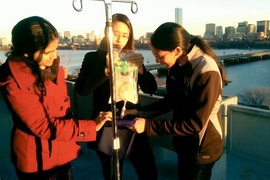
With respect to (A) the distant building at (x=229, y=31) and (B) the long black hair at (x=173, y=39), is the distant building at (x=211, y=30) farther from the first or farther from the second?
(B) the long black hair at (x=173, y=39)

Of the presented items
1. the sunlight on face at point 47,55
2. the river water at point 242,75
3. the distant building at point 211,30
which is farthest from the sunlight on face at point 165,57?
the distant building at point 211,30

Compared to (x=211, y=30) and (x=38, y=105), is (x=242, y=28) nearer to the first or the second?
(x=211, y=30)

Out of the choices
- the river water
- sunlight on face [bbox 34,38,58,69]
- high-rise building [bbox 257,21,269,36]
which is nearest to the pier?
Result: the river water

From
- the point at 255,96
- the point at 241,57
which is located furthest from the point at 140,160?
the point at 241,57

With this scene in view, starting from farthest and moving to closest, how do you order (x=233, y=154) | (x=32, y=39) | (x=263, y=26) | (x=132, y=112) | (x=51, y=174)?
1. (x=263, y=26)
2. (x=233, y=154)
3. (x=132, y=112)
4. (x=51, y=174)
5. (x=32, y=39)

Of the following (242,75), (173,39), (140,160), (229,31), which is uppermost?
(229,31)

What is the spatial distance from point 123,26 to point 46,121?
31.8 inches

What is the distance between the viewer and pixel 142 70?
5.81 ft

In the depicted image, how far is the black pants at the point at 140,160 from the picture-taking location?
1784 mm

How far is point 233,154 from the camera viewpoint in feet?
8.72

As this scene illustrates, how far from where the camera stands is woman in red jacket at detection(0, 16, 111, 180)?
1.20 metres

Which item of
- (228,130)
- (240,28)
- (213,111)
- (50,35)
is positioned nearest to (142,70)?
(213,111)

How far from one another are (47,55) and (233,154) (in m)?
2.15

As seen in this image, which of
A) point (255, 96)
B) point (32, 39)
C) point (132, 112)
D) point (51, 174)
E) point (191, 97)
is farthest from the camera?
point (255, 96)
